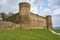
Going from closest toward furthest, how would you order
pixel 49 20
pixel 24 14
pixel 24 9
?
pixel 24 14
pixel 24 9
pixel 49 20

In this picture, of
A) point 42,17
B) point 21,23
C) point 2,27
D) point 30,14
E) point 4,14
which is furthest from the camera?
point 4,14

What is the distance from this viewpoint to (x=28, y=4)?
3275 cm

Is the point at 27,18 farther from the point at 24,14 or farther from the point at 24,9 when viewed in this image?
the point at 24,9

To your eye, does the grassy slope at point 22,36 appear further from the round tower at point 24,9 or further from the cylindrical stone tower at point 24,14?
the round tower at point 24,9

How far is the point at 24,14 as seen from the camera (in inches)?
1265

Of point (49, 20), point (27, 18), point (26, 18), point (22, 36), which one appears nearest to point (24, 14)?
point (26, 18)

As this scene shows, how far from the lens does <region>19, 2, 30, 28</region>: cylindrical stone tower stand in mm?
31781

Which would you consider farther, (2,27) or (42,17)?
(42,17)

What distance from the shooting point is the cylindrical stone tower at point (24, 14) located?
1251 inches

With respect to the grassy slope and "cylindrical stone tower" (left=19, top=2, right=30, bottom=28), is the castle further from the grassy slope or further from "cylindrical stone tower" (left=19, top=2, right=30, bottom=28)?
the grassy slope

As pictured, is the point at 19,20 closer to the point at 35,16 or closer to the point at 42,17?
the point at 35,16

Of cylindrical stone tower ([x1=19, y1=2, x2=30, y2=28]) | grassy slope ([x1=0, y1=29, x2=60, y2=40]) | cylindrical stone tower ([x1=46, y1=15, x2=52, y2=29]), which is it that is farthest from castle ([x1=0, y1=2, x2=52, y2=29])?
grassy slope ([x1=0, y1=29, x2=60, y2=40])

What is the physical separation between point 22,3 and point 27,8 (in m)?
1.56

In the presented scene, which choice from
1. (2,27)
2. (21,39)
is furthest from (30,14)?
(21,39)
